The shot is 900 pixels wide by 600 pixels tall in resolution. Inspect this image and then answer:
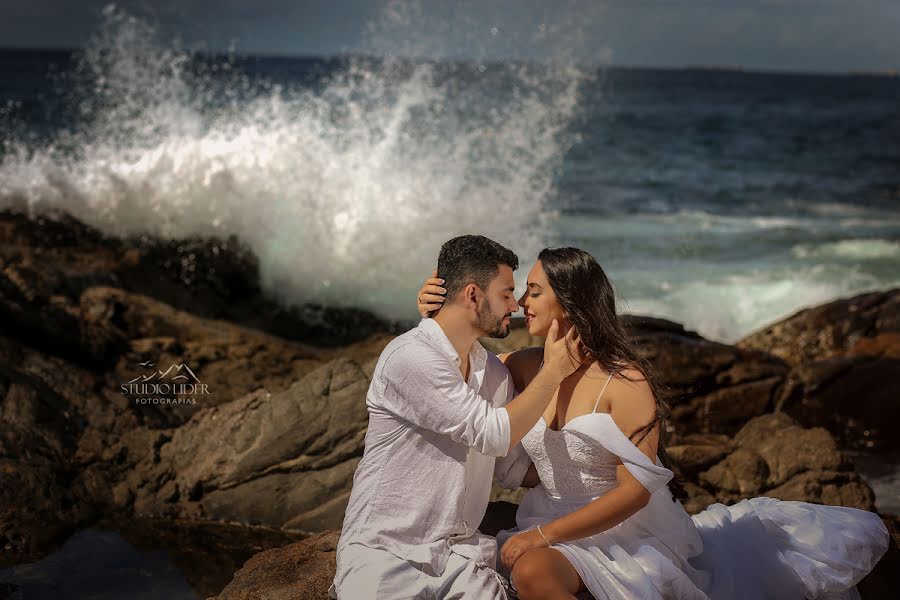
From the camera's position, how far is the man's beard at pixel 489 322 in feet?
10.8

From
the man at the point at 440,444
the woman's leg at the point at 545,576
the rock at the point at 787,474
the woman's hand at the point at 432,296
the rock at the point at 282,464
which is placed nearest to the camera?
the woman's leg at the point at 545,576

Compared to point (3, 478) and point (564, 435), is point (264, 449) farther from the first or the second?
point (564, 435)

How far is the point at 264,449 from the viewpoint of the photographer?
539 cm

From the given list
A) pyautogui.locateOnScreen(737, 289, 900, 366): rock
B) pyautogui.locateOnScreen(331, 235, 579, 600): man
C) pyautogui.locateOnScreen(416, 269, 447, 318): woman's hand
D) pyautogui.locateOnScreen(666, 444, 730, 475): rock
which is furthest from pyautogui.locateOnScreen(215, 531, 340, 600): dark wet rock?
pyautogui.locateOnScreen(737, 289, 900, 366): rock

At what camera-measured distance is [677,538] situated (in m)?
Answer: 3.44

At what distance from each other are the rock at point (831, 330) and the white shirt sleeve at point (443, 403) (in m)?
7.22

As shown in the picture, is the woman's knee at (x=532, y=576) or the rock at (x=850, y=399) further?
the rock at (x=850, y=399)

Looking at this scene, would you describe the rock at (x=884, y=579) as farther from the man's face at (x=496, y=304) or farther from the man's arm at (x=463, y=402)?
the man's face at (x=496, y=304)

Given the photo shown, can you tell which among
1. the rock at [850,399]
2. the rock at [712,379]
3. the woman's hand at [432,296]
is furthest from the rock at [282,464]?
the rock at [850,399]

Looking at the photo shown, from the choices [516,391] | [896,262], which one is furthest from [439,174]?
[516,391]

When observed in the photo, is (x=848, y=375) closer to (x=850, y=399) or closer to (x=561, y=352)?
(x=850, y=399)

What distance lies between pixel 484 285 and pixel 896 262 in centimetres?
1607

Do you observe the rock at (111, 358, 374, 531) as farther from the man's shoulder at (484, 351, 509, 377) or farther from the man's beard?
the man's beard

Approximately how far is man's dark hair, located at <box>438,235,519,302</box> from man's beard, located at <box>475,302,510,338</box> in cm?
7
